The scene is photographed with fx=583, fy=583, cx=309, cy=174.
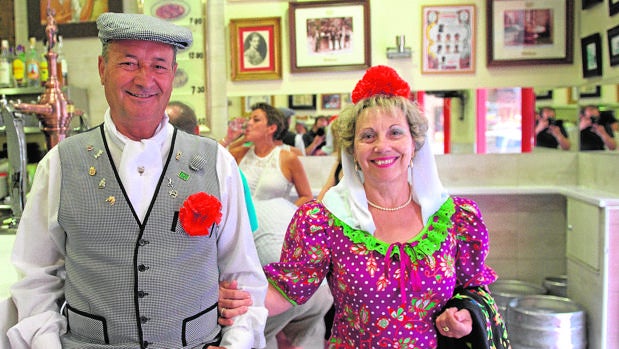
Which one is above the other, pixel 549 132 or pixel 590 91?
pixel 590 91

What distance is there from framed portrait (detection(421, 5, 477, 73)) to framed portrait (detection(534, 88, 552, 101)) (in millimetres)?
519

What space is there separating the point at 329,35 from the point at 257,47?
554 mm

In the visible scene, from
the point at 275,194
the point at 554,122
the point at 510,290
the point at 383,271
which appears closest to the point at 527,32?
the point at 554,122

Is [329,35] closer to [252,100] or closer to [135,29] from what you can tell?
[252,100]

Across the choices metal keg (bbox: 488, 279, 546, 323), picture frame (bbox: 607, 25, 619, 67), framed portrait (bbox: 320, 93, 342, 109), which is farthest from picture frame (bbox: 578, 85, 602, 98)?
framed portrait (bbox: 320, 93, 342, 109)

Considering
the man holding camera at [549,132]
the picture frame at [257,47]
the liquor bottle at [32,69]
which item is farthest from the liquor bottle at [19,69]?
the man holding camera at [549,132]

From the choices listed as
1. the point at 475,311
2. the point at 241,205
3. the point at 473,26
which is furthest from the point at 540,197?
the point at 241,205

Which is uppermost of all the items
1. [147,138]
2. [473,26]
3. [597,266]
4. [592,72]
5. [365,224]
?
[473,26]

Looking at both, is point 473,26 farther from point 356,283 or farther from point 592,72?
point 356,283

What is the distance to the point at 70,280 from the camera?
1467 millimetres

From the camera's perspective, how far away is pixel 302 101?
4445 mm

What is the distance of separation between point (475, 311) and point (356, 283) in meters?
0.39

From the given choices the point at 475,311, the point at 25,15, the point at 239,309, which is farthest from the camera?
the point at 25,15

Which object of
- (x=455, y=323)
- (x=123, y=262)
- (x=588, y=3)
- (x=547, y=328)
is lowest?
(x=547, y=328)
